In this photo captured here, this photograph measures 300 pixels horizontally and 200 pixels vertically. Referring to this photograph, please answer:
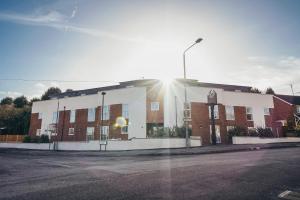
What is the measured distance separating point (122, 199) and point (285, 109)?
4482cm

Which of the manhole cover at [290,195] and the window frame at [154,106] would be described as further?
the window frame at [154,106]

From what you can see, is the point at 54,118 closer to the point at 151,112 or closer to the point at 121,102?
the point at 121,102

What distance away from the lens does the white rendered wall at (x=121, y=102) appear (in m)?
32.1

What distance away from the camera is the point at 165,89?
34188 millimetres

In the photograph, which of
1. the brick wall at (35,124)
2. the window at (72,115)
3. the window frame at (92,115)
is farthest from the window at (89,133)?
Answer: the brick wall at (35,124)

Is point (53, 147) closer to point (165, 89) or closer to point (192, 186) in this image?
point (165, 89)

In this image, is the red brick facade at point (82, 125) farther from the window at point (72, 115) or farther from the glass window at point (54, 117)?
the glass window at point (54, 117)

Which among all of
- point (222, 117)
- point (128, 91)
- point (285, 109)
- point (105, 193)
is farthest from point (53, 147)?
point (285, 109)

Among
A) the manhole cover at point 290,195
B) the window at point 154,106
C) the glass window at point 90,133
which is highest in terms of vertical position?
the window at point 154,106

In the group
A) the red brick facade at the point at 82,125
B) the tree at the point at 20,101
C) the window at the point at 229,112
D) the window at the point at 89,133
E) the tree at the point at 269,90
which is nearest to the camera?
the red brick facade at the point at 82,125

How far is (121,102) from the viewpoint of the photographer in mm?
35062

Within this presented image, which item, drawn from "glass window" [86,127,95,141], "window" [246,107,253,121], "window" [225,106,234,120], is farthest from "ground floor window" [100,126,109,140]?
"window" [246,107,253,121]

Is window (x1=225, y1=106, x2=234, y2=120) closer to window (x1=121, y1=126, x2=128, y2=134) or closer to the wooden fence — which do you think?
window (x1=121, y1=126, x2=128, y2=134)

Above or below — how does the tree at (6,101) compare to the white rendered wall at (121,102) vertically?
above
